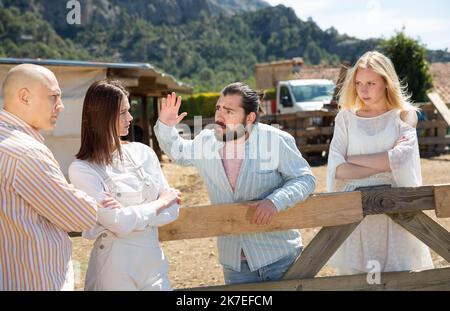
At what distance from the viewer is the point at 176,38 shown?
108 m

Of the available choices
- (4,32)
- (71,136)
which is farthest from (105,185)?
(4,32)

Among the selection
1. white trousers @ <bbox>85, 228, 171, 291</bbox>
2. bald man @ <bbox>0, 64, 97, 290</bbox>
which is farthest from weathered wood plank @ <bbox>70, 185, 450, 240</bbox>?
bald man @ <bbox>0, 64, 97, 290</bbox>

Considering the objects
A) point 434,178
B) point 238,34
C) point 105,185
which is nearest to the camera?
point 105,185

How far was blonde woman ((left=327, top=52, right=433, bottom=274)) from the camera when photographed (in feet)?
9.87

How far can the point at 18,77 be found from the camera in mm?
2064

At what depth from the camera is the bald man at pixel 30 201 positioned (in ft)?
6.40

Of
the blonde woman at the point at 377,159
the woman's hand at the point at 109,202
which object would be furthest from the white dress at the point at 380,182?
the woman's hand at the point at 109,202

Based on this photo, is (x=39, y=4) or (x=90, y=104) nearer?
(x=90, y=104)

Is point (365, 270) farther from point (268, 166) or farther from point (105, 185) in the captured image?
point (105, 185)

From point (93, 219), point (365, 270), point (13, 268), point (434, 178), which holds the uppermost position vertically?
point (93, 219)

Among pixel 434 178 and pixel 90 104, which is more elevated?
pixel 90 104

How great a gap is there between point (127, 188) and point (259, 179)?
712 mm
